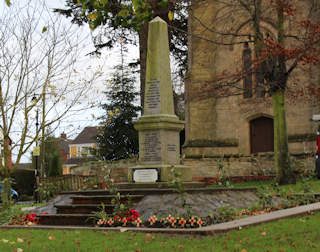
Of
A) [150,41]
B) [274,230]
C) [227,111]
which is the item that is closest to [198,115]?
[227,111]

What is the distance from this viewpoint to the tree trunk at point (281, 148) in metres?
18.4

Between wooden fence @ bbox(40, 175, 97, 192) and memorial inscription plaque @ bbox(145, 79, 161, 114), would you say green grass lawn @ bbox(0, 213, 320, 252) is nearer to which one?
memorial inscription plaque @ bbox(145, 79, 161, 114)

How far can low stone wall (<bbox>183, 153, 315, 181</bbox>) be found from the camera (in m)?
23.1

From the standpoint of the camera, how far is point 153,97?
12609 mm

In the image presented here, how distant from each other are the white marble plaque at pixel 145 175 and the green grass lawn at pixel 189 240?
378 centimetres

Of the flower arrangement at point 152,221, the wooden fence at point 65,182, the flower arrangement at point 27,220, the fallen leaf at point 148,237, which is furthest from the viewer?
the wooden fence at point 65,182

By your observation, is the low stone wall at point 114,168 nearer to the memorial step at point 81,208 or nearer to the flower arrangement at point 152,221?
the memorial step at point 81,208

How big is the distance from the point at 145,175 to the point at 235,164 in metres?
12.3

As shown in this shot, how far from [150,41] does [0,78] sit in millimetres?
4087

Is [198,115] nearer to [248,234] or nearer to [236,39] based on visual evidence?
[236,39]

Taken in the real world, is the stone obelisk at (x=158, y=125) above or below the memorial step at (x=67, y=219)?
above

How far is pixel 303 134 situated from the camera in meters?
24.6

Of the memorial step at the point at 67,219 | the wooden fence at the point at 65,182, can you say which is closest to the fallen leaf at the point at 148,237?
the memorial step at the point at 67,219

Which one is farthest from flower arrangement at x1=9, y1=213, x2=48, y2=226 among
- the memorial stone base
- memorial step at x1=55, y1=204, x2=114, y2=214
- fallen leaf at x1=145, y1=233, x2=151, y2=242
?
fallen leaf at x1=145, y1=233, x2=151, y2=242
